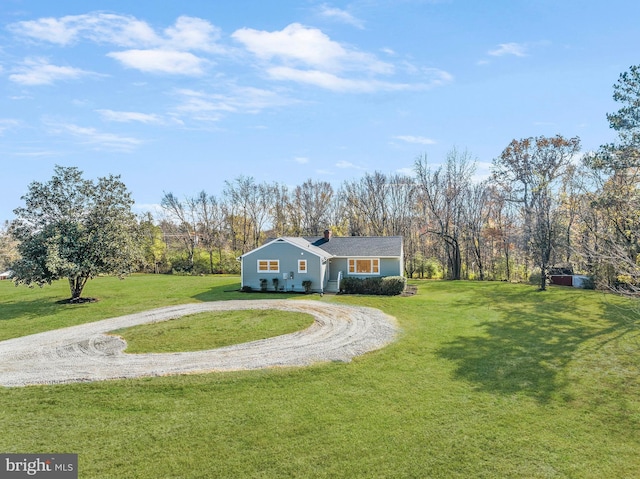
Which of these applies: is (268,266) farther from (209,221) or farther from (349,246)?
(209,221)

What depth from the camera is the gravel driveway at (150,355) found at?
32.3 ft

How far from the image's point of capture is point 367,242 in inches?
1066

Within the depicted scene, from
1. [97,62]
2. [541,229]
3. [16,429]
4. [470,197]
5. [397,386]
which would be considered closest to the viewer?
[16,429]

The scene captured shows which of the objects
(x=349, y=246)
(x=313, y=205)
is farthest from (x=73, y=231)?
(x=313, y=205)

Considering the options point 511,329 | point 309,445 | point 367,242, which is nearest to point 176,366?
point 309,445

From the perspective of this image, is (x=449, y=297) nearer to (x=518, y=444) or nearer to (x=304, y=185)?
(x=518, y=444)

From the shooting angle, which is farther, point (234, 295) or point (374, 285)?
point (374, 285)

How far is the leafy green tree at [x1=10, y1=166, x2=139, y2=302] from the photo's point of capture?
60.1 ft

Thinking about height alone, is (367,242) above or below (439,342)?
above

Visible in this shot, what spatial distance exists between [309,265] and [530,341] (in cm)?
1332

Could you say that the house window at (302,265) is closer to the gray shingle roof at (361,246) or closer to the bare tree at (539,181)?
the gray shingle roof at (361,246)

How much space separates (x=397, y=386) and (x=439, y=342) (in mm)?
4257

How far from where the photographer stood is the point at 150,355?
11336 mm

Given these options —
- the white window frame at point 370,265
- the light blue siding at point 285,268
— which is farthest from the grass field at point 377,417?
the white window frame at point 370,265
